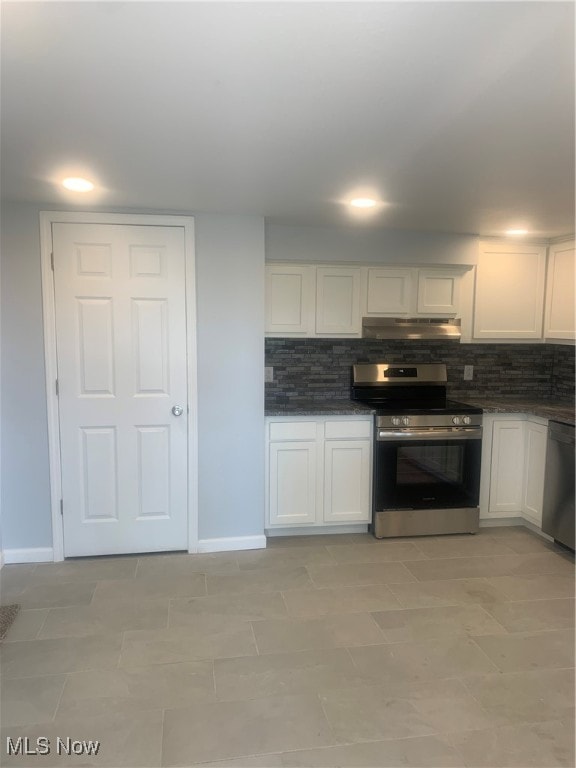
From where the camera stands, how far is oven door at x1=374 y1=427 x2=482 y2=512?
11.8 ft

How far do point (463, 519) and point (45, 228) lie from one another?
3.43m

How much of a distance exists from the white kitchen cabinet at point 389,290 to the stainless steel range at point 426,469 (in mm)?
727

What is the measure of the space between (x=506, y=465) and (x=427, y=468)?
65cm

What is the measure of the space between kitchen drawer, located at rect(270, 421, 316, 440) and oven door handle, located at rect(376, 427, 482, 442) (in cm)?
48

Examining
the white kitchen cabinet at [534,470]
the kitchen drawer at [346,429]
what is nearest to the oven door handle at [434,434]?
the kitchen drawer at [346,429]

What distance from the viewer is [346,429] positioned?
3588 millimetres

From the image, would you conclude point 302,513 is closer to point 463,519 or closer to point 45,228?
point 463,519

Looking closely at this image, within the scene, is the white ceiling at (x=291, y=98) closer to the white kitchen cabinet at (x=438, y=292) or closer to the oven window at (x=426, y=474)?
the white kitchen cabinet at (x=438, y=292)

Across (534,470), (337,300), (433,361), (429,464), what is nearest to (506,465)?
(534,470)

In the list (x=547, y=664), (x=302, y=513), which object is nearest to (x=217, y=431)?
(x=302, y=513)

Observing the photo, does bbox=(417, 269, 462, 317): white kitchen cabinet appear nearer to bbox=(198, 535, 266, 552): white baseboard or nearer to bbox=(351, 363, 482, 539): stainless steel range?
bbox=(351, 363, 482, 539): stainless steel range

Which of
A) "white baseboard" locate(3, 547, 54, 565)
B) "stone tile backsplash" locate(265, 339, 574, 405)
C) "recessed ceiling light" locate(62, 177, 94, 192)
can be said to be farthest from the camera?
"stone tile backsplash" locate(265, 339, 574, 405)

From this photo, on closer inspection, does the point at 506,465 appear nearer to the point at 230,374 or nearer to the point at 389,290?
the point at 389,290

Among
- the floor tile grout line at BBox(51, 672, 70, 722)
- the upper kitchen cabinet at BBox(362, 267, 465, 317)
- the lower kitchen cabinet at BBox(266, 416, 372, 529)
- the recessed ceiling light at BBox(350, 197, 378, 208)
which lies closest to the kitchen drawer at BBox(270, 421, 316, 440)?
the lower kitchen cabinet at BBox(266, 416, 372, 529)
